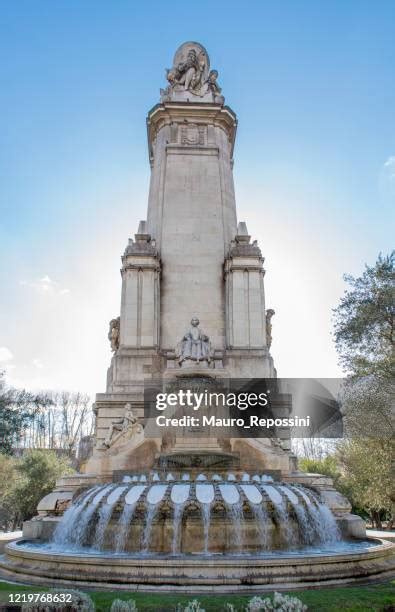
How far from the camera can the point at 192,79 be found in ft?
Result: 89.4

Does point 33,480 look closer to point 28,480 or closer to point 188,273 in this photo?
point 28,480

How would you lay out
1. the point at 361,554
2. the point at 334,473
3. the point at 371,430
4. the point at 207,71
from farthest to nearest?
1. the point at 334,473
2. the point at 207,71
3. the point at 371,430
4. the point at 361,554

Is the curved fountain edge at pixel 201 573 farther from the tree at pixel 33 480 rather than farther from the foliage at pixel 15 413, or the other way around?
the tree at pixel 33 480

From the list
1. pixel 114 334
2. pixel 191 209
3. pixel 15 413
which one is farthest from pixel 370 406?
pixel 15 413

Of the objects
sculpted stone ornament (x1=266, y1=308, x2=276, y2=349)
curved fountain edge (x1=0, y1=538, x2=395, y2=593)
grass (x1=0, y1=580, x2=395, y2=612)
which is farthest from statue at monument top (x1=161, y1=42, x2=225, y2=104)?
grass (x1=0, y1=580, x2=395, y2=612)

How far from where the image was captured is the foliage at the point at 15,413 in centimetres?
1988

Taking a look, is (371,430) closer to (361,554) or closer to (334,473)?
(361,554)

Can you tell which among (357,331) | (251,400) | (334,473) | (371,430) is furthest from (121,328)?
(334,473)

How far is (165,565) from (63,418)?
6458 cm

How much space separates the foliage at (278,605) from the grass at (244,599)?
0.23m

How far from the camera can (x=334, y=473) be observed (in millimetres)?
43250

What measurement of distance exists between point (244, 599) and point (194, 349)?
11.8 m

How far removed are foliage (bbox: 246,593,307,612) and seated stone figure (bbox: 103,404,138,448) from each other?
35.9 feet

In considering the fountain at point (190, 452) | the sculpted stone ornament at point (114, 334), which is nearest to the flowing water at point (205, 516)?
the fountain at point (190, 452)
